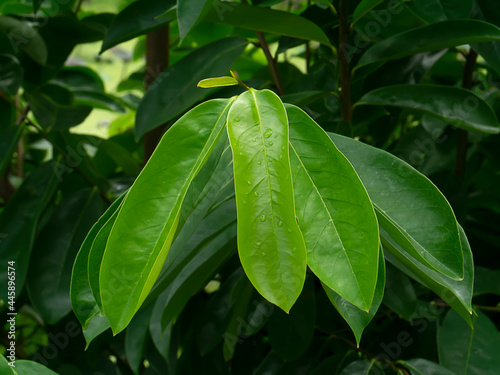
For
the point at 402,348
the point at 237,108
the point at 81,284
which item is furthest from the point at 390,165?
the point at 402,348

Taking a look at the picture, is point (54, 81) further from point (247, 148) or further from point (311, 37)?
point (247, 148)

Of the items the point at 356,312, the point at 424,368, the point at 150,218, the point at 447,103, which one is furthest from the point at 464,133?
the point at 150,218

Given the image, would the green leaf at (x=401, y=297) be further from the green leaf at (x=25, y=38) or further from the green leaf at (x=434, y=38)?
the green leaf at (x=25, y=38)

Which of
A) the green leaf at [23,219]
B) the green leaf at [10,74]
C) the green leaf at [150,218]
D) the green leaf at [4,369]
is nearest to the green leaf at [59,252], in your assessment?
the green leaf at [23,219]

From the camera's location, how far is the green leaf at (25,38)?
2.28 ft

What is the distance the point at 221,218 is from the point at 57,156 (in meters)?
0.39

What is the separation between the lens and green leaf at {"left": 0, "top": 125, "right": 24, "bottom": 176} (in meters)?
0.67

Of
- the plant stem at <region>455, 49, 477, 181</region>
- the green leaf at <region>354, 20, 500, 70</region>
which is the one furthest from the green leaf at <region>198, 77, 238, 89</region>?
the plant stem at <region>455, 49, 477, 181</region>

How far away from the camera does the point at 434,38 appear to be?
51cm

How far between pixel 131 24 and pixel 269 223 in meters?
0.40

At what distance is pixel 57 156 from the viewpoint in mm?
767

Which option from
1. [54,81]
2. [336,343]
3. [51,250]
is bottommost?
[336,343]

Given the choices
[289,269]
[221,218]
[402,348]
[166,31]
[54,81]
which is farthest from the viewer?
[54,81]

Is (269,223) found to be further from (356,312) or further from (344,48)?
(344,48)
